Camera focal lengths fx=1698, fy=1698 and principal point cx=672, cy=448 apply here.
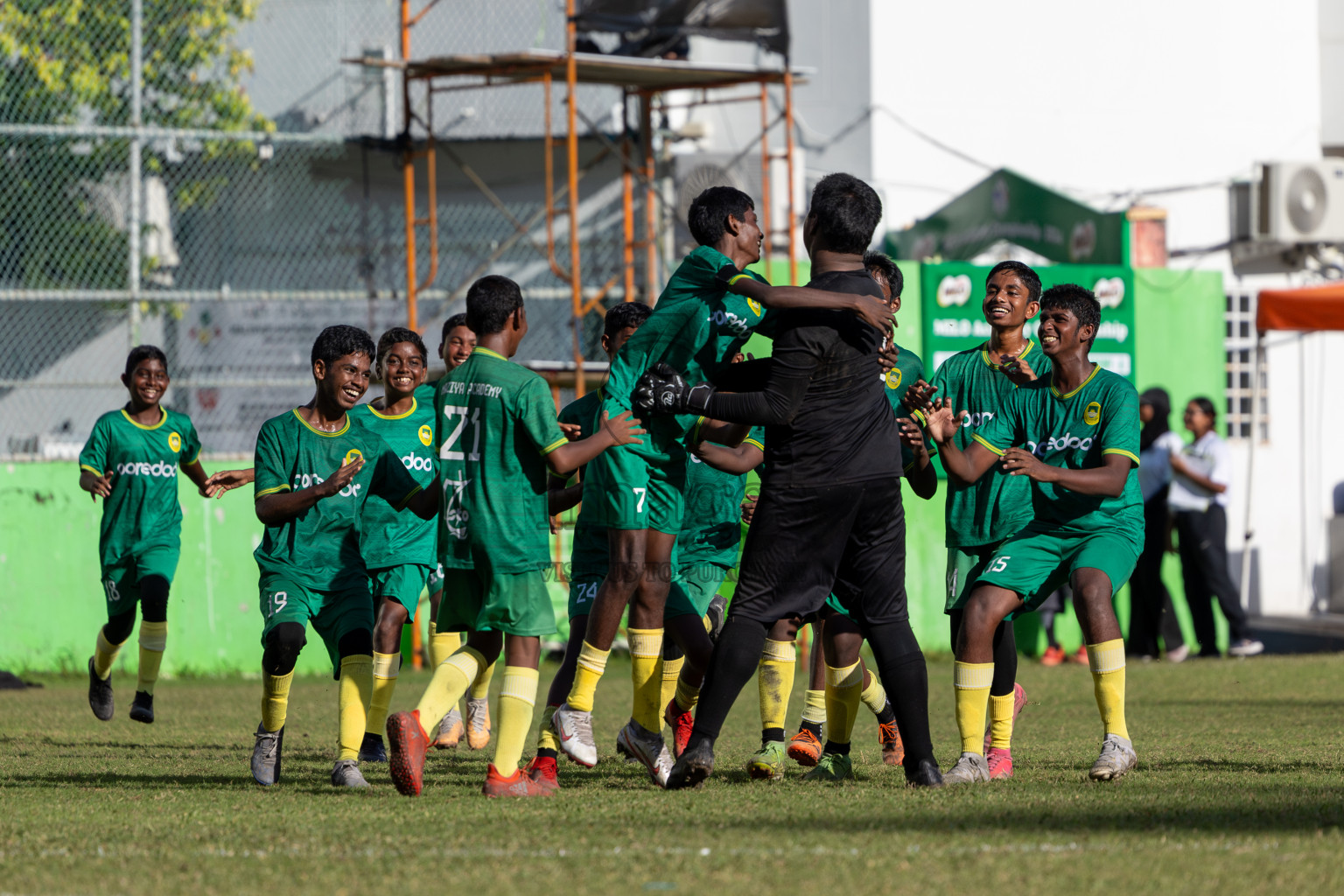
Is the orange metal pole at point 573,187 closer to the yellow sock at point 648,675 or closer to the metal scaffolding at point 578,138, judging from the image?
the metal scaffolding at point 578,138

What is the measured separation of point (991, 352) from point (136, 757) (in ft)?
14.6

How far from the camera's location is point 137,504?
33.1ft

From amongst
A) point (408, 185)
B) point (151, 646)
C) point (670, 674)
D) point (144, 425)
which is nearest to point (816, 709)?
point (670, 674)

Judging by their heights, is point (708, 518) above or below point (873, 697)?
above

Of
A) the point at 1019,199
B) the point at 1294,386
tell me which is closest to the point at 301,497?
the point at 1019,199

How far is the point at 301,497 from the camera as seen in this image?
6594mm

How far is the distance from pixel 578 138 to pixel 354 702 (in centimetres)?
1297

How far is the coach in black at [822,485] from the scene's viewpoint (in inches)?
239

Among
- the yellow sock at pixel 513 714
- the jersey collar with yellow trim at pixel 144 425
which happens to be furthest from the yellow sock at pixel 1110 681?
the jersey collar with yellow trim at pixel 144 425

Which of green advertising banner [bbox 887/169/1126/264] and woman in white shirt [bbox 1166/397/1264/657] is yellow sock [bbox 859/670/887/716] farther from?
green advertising banner [bbox 887/169/1126/264]

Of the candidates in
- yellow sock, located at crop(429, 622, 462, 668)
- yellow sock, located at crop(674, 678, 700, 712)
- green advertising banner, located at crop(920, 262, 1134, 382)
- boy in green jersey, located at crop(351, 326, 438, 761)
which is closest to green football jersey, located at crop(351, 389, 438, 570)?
boy in green jersey, located at crop(351, 326, 438, 761)

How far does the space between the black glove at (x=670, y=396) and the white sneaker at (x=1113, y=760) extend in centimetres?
206

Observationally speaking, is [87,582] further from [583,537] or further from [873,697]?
[873,697]

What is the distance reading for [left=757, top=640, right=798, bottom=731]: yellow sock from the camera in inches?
277
